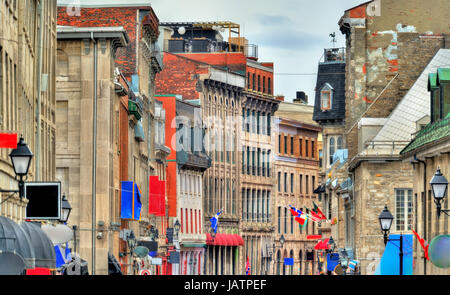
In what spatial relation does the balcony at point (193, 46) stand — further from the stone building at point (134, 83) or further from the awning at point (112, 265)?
the awning at point (112, 265)

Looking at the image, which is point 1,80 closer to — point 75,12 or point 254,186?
point 75,12

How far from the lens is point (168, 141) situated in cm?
10938

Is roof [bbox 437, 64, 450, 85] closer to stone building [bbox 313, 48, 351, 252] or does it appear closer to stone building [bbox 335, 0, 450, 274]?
stone building [bbox 335, 0, 450, 274]

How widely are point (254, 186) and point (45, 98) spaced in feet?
329

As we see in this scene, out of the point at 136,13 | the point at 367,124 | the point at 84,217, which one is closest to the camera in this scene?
the point at 84,217

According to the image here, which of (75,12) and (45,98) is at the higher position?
(75,12)

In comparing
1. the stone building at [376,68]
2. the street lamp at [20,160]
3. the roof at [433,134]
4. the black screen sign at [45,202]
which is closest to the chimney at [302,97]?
the stone building at [376,68]

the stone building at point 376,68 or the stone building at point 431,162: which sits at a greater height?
the stone building at point 376,68

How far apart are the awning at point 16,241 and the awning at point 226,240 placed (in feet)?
322

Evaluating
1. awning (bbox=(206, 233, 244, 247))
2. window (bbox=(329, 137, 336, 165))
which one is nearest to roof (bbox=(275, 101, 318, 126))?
awning (bbox=(206, 233, 244, 247))

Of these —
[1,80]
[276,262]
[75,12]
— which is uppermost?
[75,12]

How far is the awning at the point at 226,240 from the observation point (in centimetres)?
12650

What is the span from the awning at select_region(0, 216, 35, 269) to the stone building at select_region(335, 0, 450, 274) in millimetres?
42274
